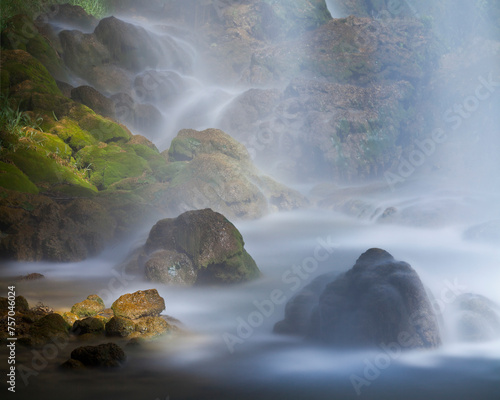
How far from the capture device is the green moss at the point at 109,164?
12.6m

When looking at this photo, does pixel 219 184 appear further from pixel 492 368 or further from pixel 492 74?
pixel 492 74

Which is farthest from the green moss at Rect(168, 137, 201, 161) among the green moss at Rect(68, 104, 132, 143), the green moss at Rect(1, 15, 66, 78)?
the green moss at Rect(1, 15, 66, 78)

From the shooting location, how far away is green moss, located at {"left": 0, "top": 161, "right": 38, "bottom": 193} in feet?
33.2

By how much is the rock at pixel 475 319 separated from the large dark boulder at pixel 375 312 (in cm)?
57

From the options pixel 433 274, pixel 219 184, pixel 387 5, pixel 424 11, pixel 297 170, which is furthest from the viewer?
pixel 387 5

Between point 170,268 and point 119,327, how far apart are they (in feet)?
7.34

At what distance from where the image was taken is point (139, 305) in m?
6.49

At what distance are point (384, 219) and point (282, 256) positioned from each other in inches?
165

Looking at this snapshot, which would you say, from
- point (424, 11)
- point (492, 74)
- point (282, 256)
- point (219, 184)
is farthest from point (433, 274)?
point (424, 11)

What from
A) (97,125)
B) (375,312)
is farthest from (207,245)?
(97,125)

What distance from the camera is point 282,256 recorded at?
1042 cm

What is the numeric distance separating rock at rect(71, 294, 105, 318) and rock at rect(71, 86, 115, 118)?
1021 centimetres

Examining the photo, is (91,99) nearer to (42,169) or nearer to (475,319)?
(42,169)

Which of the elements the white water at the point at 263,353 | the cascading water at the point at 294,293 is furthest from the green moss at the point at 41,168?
the white water at the point at 263,353
